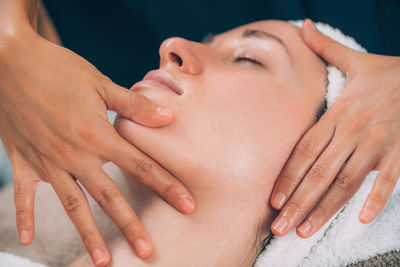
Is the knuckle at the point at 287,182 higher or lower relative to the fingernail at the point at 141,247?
higher

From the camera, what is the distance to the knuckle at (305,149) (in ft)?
2.52

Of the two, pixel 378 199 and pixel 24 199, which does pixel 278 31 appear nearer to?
pixel 378 199

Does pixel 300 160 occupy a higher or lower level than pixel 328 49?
lower

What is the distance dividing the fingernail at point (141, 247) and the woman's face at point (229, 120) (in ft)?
0.45

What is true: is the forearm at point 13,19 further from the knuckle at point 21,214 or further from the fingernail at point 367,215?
the fingernail at point 367,215

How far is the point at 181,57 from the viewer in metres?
0.83

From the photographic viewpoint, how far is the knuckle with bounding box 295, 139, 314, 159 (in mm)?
768

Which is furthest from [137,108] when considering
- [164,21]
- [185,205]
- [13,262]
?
[164,21]

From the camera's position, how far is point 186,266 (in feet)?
2.33

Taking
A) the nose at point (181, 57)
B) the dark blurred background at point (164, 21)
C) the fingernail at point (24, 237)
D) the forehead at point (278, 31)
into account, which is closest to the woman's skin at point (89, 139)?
the fingernail at point (24, 237)

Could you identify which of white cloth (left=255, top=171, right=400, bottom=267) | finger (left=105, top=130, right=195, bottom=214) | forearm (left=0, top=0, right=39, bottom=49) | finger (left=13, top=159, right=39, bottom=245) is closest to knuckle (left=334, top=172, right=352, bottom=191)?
white cloth (left=255, top=171, right=400, bottom=267)

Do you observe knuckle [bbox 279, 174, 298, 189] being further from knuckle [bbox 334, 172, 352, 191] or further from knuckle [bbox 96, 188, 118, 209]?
knuckle [bbox 96, 188, 118, 209]

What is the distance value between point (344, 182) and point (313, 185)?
0.07m

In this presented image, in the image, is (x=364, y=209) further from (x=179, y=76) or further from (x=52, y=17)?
(x=52, y=17)
